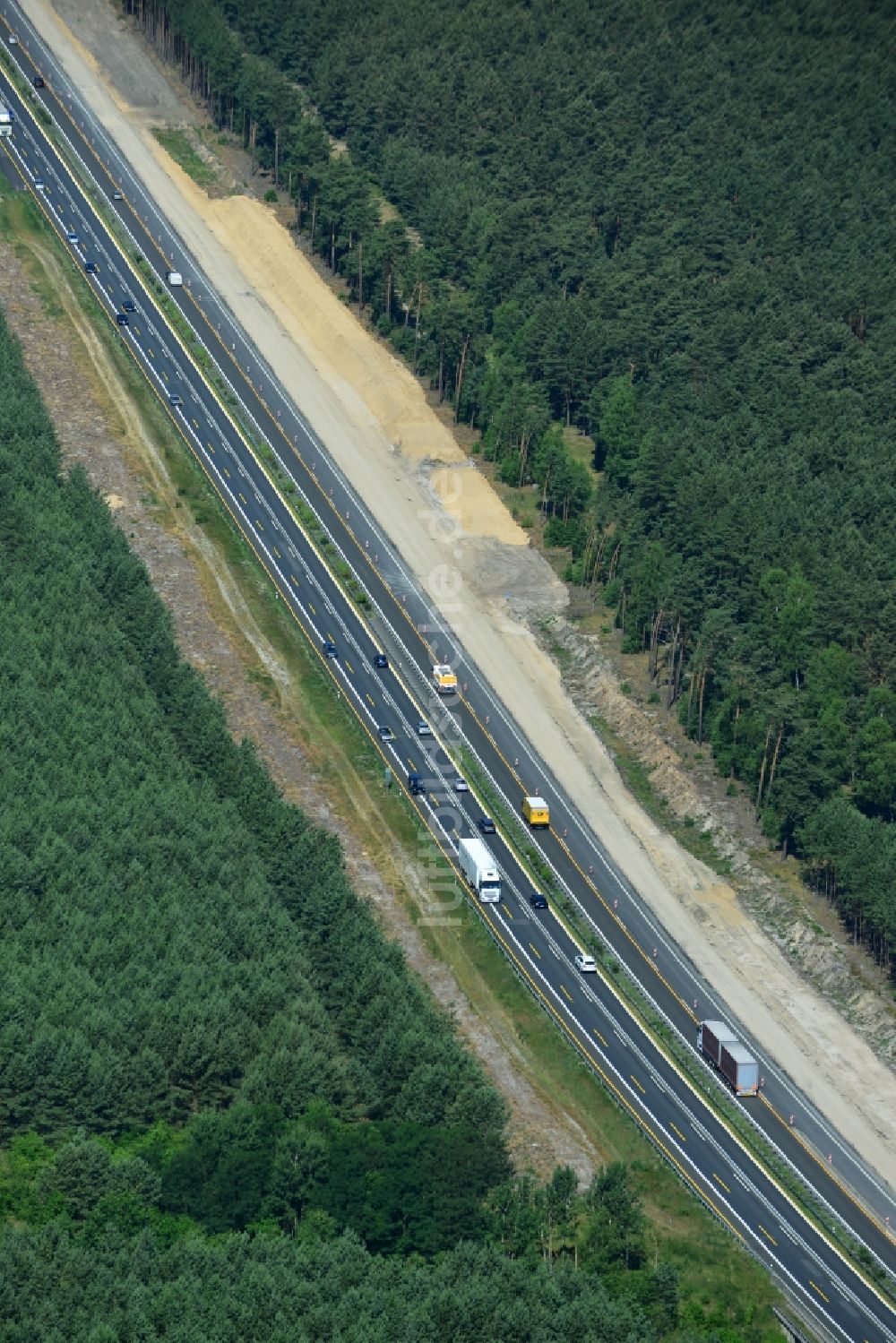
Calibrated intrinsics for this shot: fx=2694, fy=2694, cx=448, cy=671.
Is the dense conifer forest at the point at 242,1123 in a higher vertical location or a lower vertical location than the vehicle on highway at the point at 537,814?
higher

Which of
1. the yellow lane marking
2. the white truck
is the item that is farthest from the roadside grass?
the yellow lane marking

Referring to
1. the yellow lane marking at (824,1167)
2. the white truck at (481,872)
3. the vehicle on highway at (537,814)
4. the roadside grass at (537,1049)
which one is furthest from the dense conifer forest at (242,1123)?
the vehicle on highway at (537,814)

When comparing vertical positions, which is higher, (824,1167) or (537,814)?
(824,1167)

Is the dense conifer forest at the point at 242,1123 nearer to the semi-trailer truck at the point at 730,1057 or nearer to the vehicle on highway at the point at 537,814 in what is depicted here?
the semi-trailer truck at the point at 730,1057

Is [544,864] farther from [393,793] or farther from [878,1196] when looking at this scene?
[878,1196]

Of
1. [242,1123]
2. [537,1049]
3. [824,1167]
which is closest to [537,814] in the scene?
[537,1049]

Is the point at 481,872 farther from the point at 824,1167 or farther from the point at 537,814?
the point at 824,1167
